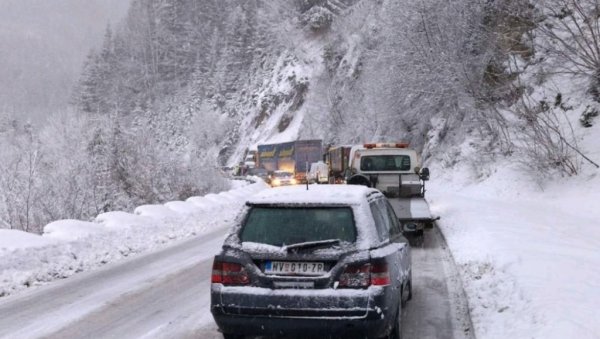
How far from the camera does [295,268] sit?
5.00m

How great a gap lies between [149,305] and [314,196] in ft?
12.1

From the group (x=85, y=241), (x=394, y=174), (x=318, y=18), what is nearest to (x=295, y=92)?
(x=318, y=18)

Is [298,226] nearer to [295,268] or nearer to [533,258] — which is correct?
[295,268]

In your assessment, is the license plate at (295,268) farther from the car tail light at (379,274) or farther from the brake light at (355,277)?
the car tail light at (379,274)

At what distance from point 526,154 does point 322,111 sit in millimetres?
A: 43967

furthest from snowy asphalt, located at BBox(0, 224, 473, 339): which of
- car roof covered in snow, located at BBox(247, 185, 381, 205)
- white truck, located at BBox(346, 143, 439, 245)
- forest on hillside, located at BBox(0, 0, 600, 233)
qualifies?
forest on hillside, located at BBox(0, 0, 600, 233)

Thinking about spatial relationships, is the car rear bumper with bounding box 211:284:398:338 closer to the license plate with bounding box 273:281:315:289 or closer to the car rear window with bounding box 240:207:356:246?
the license plate with bounding box 273:281:315:289

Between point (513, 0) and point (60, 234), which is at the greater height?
point (513, 0)

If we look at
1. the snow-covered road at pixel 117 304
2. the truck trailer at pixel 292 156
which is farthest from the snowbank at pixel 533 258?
the truck trailer at pixel 292 156

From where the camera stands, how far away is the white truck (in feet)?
45.7

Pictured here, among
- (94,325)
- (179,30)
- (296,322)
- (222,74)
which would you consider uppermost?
Answer: (179,30)

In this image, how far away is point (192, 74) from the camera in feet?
362

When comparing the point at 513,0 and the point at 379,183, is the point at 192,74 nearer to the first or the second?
the point at 513,0

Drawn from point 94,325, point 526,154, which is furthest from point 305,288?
point 526,154
